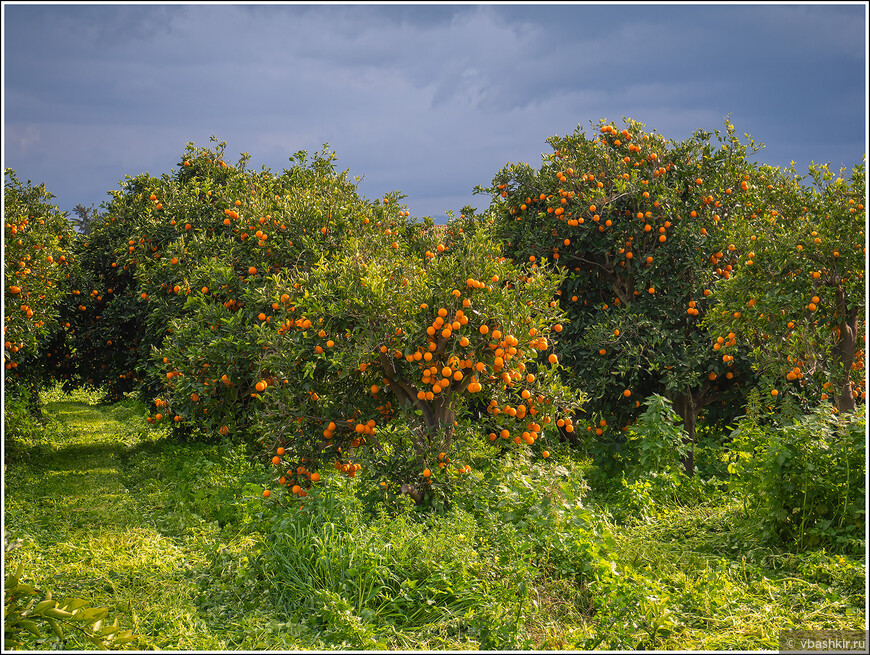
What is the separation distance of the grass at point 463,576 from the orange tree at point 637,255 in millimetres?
1828

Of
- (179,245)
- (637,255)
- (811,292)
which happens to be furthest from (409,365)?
(179,245)

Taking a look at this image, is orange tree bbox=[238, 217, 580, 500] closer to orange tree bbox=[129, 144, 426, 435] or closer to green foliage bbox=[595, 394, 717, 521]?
orange tree bbox=[129, 144, 426, 435]

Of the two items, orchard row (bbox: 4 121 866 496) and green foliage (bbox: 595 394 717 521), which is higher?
orchard row (bbox: 4 121 866 496)

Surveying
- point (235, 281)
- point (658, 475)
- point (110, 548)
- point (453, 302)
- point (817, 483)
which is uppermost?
point (235, 281)

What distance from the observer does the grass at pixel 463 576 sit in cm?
359

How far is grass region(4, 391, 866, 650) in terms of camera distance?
3.59m

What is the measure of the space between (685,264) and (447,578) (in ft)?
16.4

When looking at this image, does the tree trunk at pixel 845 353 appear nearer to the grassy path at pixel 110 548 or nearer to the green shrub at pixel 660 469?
the green shrub at pixel 660 469

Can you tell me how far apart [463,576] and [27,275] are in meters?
6.08

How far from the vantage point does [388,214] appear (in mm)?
7832

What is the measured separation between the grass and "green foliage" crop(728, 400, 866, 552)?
7.3 inches

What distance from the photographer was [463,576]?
3777 mm

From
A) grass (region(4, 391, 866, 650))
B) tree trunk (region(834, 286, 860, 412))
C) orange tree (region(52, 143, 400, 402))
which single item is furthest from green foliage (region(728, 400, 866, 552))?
orange tree (region(52, 143, 400, 402))

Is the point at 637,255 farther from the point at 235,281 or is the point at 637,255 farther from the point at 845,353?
the point at 235,281
